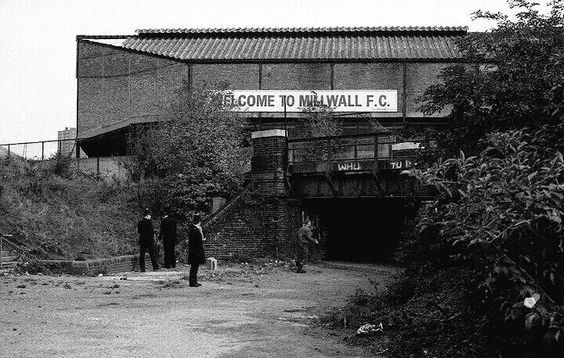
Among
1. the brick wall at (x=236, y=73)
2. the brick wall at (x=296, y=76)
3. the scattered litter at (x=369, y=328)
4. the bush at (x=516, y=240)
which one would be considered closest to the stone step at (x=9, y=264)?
the scattered litter at (x=369, y=328)

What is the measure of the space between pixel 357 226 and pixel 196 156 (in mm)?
7651

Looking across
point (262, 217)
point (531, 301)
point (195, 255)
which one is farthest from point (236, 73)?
point (531, 301)

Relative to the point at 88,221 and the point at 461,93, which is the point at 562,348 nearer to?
the point at 461,93

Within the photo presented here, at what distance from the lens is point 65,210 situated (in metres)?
24.3

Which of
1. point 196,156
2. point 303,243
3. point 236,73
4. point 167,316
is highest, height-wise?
point 236,73

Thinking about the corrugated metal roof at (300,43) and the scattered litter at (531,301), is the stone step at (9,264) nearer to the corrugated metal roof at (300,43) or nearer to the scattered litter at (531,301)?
the scattered litter at (531,301)

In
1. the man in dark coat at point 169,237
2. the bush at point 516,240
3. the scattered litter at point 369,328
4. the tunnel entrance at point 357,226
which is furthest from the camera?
the tunnel entrance at point 357,226

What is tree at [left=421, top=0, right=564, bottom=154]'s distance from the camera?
10.2m

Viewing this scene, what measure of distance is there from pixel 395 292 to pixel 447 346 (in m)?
4.03

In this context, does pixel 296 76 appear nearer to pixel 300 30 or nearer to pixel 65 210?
pixel 300 30

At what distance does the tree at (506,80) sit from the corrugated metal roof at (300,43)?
23.1 meters

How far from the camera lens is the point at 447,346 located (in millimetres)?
8039

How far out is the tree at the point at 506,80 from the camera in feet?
33.6

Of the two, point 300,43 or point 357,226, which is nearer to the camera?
point 357,226
